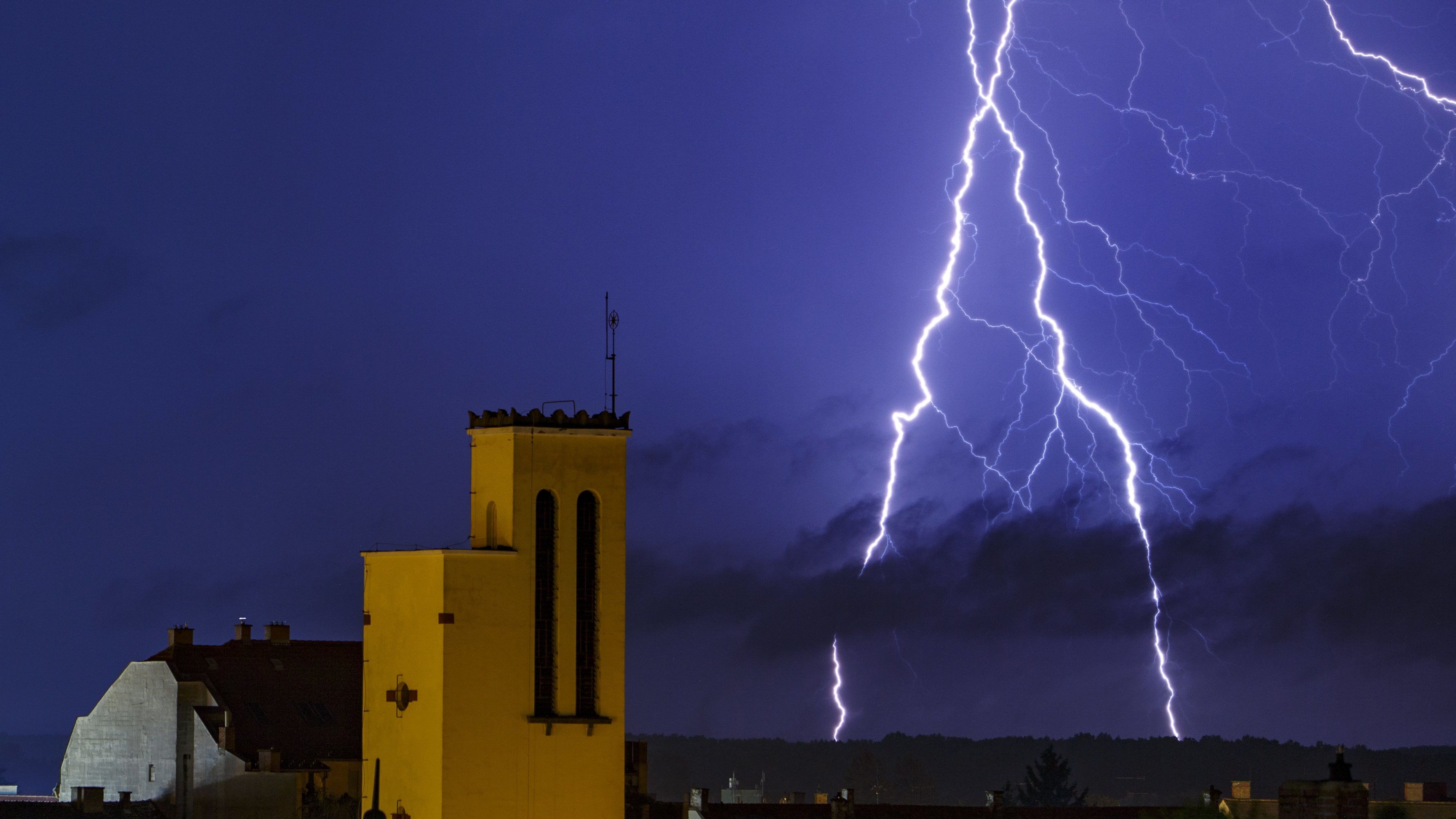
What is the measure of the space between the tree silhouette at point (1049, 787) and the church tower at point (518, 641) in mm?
66195

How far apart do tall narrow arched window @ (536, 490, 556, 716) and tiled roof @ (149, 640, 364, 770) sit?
16.6 m

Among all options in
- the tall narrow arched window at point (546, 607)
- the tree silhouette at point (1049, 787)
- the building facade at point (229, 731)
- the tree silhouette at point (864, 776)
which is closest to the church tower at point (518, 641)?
the tall narrow arched window at point (546, 607)

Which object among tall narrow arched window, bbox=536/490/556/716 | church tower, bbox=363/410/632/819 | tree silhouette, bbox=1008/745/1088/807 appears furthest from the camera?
tree silhouette, bbox=1008/745/1088/807

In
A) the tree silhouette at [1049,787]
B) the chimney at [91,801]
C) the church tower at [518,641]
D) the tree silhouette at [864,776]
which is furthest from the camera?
the tree silhouette at [864,776]

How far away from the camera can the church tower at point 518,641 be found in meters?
31.9

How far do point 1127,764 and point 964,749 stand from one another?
19.1 meters

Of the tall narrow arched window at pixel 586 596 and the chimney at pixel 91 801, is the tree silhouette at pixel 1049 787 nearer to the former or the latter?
the chimney at pixel 91 801

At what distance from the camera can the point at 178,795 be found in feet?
165

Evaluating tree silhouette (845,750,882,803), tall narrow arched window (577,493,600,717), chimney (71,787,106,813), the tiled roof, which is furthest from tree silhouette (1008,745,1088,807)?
tall narrow arched window (577,493,600,717)

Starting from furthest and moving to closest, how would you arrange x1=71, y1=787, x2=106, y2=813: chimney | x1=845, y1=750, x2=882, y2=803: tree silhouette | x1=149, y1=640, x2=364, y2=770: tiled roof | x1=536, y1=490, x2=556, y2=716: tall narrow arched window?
x1=845, y1=750, x2=882, y2=803: tree silhouette < x1=149, y1=640, x2=364, y2=770: tiled roof < x1=71, y1=787, x2=106, y2=813: chimney < x1=536, y1=490, x2=556, y2=716: tall narrow arched window

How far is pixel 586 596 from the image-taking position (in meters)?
32.8

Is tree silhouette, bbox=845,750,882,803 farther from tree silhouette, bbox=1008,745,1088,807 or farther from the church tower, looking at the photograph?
Result: the church tower

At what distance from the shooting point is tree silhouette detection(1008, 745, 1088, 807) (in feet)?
318

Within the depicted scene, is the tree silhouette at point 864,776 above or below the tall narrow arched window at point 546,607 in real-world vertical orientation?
below
